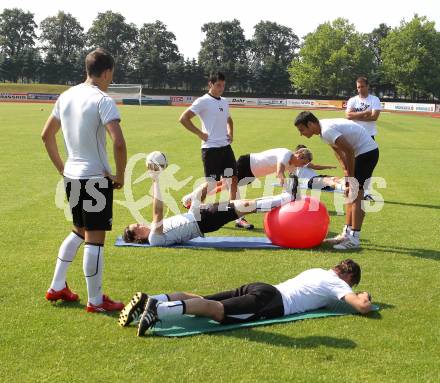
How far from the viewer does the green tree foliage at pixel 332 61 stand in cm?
8700

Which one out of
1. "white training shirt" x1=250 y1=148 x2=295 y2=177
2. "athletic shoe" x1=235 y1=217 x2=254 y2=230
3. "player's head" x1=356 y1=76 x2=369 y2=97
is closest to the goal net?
"player's head" x1=356 y1=76 x2=369 y2=97

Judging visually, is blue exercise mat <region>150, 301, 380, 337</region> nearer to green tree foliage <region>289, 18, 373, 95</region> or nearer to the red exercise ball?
the red exercise ball

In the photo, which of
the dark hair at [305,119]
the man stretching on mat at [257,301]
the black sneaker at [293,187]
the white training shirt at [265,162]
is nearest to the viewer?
the man stretching on mat at [257,301]

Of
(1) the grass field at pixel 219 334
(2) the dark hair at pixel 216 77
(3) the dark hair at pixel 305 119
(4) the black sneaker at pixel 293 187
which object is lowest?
(1) the grass field at pixel 219 334

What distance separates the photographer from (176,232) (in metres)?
7.27

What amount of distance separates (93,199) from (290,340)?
80.7 inches

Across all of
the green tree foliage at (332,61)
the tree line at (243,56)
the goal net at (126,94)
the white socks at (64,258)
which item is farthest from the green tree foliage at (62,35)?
the white socks at (64,258)

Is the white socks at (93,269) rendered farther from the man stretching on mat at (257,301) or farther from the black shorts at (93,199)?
the man stretching on mat at (257,301)

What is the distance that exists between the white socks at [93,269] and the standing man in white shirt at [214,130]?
12.8ft

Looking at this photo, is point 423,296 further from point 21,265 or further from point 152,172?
point 21,265

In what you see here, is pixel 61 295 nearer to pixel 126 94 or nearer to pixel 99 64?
pixel 99 64

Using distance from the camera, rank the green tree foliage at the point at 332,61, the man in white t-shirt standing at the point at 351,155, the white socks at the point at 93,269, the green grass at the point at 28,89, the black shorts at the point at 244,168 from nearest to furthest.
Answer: the white socks at the point at 93,269, the man in white t-shirt standing at the point at 351,155, the black shorts at the point at 244,168, the green grass at the point at 28,89, the green tree foliage at the point at 332,61

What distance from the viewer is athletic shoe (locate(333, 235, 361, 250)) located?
24.3 feet

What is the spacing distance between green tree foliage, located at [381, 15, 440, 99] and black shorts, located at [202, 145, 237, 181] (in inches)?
3153
